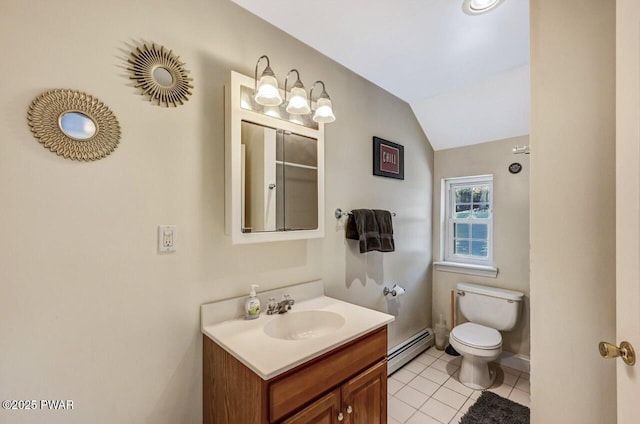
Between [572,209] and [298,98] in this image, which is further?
[298,98]

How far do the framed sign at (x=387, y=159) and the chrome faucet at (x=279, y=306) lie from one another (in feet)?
4.05

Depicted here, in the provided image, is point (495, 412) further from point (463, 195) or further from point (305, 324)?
point (463, 195)

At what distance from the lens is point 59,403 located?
0.95 m

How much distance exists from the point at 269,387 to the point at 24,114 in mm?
1229

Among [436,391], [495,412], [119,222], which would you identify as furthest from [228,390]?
[495,412]

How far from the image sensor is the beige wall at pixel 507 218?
7.75 feet

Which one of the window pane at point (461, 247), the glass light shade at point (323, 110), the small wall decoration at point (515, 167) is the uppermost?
the glass light shade at point (323, 110)

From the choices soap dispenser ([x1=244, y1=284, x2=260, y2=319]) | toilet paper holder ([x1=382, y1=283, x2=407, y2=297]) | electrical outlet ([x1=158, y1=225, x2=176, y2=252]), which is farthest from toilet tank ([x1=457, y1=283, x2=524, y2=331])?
electrical outlet ([x1=158, y1=225, x2=176, y2=252])

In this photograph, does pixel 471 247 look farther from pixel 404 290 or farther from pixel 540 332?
pixel 540 332

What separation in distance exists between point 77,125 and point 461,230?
3.06 metres

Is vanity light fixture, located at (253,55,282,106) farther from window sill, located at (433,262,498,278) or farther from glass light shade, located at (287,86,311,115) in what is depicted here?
window sill, located at (433,262,498,278)

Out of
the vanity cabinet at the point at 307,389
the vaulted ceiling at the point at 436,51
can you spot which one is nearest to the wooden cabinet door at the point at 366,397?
the vanity cabinet at the point at 307,389

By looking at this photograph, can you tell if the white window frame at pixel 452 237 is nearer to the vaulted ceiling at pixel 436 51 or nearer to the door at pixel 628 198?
the vaulted ceiling at pixel 436 51

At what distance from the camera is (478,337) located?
213 centimetres
